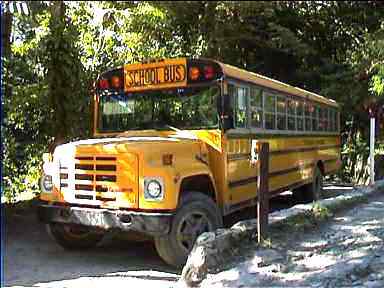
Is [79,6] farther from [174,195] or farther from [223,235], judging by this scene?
[223,235]

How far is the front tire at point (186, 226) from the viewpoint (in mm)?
6223

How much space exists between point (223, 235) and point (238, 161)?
2020 mm

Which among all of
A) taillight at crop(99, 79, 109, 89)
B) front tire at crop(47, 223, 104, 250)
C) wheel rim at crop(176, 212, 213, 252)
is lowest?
front tire at crop(47, 223, 104, 250)

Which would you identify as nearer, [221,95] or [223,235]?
[223,235]

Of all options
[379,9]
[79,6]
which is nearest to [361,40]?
[379,9]

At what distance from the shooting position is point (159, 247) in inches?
247

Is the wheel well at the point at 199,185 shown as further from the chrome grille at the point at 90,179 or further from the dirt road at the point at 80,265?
the dirt road at the point at 80,265

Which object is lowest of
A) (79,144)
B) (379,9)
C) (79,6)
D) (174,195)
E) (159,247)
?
(159,247)

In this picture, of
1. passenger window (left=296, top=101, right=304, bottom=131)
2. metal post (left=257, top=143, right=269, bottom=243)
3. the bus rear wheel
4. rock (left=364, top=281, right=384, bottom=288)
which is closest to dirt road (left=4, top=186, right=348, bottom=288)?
metal post (left=257, top=143, right=269, bottom=243)

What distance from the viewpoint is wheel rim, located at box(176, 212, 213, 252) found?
6.30 meters

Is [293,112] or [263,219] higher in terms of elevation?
[293,112]

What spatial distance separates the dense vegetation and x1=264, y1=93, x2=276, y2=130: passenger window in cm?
315

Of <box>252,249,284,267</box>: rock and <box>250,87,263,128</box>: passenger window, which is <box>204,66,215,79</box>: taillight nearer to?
<box>250,87,263,128</box>: passenger window

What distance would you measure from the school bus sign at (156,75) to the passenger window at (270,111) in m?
1.92
